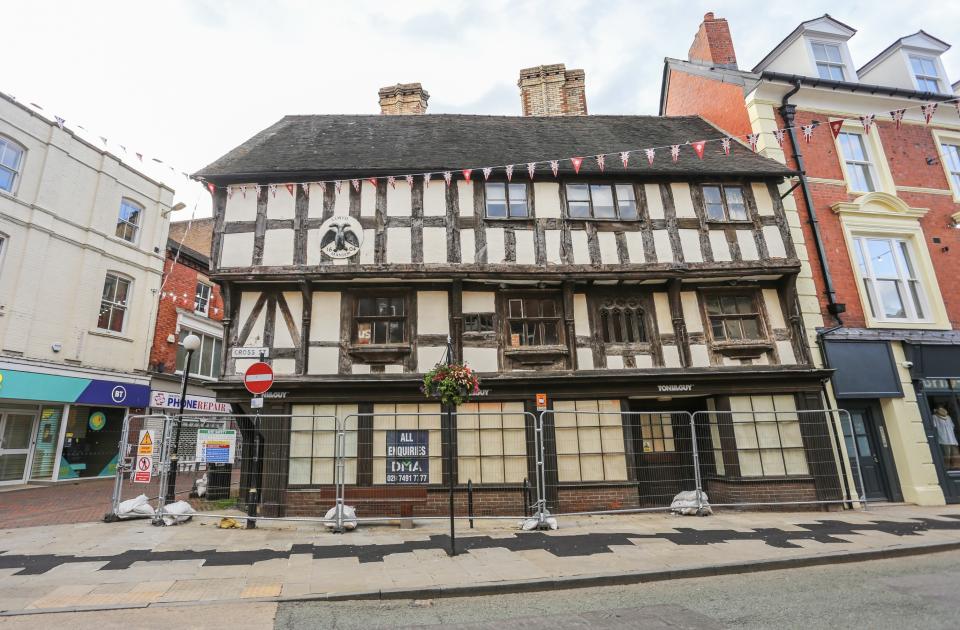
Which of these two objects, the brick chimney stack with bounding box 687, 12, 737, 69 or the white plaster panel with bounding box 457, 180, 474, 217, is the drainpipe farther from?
the white plaster panel with bounding box 457, 180, 474, 217

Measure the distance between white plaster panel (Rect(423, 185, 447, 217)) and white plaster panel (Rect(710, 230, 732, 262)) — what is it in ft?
22.7

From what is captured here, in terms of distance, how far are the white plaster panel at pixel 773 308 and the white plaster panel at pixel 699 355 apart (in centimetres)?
194

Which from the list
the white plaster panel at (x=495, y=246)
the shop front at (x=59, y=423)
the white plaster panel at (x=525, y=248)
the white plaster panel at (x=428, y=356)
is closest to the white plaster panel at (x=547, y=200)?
the white plaster panel at (x=525, y=248)

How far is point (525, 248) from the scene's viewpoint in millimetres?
11547

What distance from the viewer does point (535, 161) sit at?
12.4 meters

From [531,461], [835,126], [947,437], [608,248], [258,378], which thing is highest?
[835,126]

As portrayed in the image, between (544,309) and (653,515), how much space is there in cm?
522

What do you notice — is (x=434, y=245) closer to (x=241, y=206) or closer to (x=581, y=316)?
(x=581, y=316)

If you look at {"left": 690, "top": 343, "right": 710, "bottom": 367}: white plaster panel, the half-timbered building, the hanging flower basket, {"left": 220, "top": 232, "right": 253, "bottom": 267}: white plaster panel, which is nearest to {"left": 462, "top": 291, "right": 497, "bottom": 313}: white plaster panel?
the half-timbered building

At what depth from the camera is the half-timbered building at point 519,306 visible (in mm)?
10547

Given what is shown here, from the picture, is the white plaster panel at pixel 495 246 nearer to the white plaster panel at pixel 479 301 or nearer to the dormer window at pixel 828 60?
the white plaster panel at pixel 479 301

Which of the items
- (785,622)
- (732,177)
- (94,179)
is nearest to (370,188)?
(732,177)

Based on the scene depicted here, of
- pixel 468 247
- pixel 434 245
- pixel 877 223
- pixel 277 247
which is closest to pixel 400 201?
pixel 434 245

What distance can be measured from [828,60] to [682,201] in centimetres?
767
